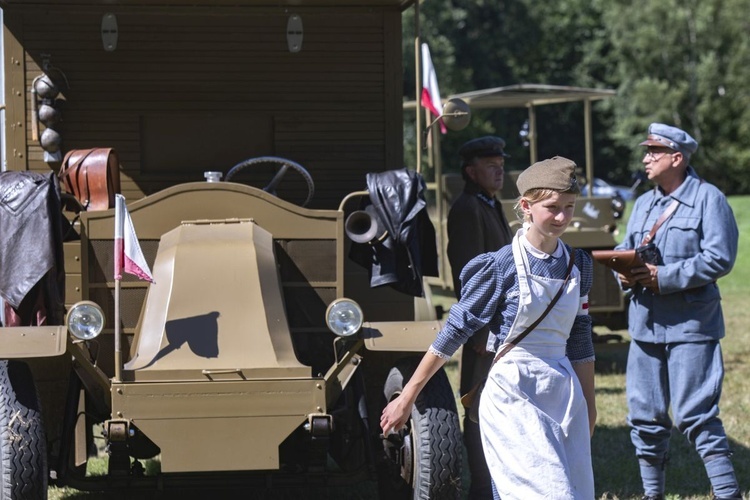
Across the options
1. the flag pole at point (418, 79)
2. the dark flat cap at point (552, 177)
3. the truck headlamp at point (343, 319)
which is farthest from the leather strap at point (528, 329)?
the flag pole at point (418, 79)

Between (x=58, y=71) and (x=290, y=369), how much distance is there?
2.90 metres

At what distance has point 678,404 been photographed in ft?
18.2

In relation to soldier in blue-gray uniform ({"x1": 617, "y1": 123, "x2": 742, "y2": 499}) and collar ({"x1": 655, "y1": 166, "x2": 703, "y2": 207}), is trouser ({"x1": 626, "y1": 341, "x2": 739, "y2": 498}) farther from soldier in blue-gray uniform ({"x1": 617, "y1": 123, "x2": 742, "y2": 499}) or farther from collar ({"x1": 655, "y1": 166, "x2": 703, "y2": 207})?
collar ({"x1": 655, "y1": 166, "x2": 703, "y2": 207})

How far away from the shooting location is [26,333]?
A: 5.07 m

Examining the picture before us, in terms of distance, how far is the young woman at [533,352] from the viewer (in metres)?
3.79

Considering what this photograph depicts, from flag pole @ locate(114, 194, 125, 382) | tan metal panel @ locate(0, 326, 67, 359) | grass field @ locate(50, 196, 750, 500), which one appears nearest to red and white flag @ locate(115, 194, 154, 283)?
flag pole @ locate(114, 194, 125, 382)

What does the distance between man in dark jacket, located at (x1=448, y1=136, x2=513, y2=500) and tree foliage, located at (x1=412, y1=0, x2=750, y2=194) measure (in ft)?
105

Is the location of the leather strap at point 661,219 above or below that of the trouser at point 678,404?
above

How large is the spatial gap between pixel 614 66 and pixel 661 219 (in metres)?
44.8

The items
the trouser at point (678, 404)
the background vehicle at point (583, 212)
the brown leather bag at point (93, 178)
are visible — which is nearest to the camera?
the trouser at point (678, 404)

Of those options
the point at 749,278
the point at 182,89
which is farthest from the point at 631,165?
the point at 182,89

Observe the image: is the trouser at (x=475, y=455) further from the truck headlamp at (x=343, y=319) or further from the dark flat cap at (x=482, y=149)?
the dark flat cap at (x=482, y=149)

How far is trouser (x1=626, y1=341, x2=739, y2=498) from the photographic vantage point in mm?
5461

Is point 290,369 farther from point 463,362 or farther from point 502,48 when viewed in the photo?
point 502,48
